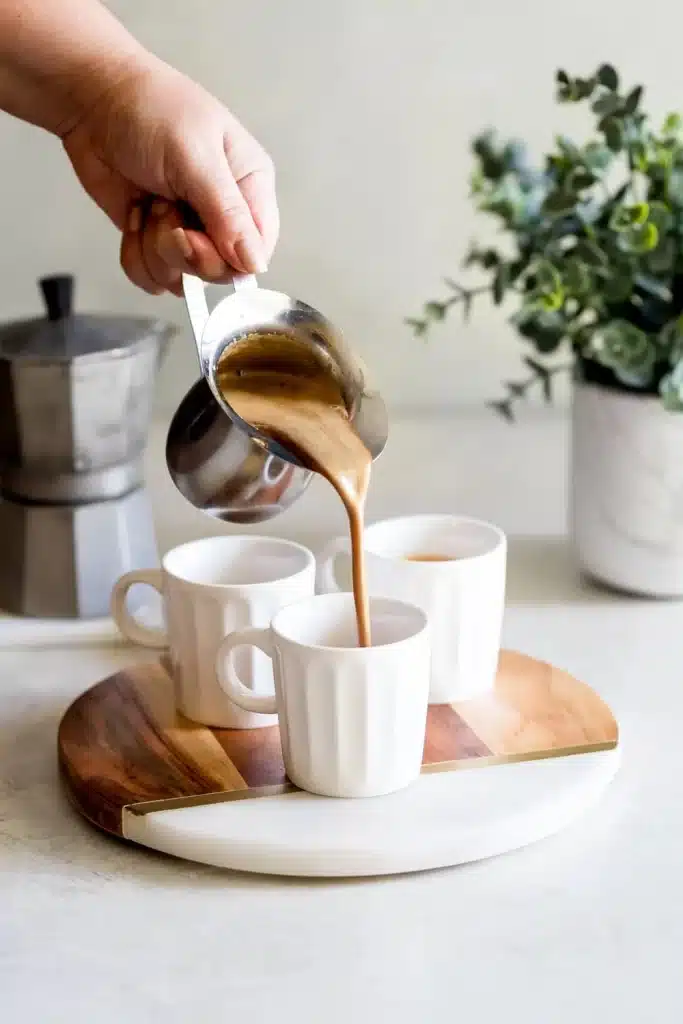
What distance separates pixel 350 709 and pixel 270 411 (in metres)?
0.19

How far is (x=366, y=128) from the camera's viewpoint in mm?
1341

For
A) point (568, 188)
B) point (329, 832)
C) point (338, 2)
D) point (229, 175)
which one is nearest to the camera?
point (329, 832)

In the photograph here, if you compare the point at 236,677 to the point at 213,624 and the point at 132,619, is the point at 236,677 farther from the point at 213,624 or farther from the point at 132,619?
the point at 132,619

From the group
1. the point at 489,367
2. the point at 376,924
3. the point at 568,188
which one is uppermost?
the point at 568,188

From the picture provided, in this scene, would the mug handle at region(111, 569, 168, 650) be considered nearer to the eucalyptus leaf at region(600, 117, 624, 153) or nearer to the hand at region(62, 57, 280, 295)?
the hand at region(62, 57, 280, 295)

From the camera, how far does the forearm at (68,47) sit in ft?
2.97

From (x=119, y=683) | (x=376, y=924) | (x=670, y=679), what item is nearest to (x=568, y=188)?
(x=670, y=679)

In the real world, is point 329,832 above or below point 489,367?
below

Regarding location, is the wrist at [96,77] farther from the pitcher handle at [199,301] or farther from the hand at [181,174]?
the pitcher handle at [199,301]

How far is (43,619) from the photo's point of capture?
105cm

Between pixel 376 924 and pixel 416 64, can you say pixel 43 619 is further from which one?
pixel 416 64

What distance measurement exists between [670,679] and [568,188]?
14.6 inches

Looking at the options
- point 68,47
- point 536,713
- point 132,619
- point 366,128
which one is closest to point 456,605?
point 536,713

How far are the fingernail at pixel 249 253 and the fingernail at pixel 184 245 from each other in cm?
3
